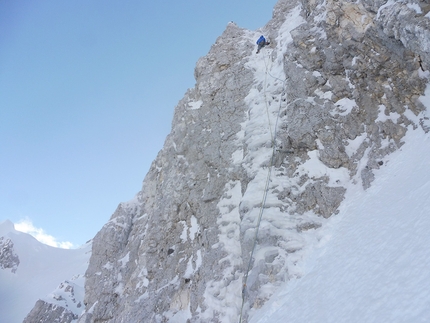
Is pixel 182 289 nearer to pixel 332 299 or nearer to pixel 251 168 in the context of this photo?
pixel 251 168

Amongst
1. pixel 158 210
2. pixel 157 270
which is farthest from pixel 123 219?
pixel 157 270

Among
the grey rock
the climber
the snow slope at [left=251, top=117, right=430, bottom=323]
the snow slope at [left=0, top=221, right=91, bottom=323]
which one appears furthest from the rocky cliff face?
the snow slope at [left=0, top=221, right=91, bottom=323]

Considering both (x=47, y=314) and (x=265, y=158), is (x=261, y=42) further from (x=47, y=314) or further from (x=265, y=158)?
(x=47, y=314)

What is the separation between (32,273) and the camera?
67750 millimetres

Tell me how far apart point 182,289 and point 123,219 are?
32.5 ft

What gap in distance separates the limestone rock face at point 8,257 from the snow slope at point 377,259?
250 ft

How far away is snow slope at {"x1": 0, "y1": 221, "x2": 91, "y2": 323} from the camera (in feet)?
184

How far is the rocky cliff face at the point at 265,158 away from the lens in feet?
42.3

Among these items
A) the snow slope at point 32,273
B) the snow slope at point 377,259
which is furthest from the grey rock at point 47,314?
the snow slope at point 377,259

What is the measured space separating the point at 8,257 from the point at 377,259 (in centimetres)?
8300

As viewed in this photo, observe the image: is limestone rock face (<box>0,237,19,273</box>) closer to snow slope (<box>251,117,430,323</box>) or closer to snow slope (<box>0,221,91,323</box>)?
snow slope (<box>0,221,91,323</box>)

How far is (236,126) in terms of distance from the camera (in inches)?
753

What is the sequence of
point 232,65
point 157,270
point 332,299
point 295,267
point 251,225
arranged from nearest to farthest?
1. point 332,299
2. point 295,267
3. point 251,225
4. point 157,270
5. point 232,65

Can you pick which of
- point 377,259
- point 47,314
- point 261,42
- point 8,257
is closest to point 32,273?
point 8,257
